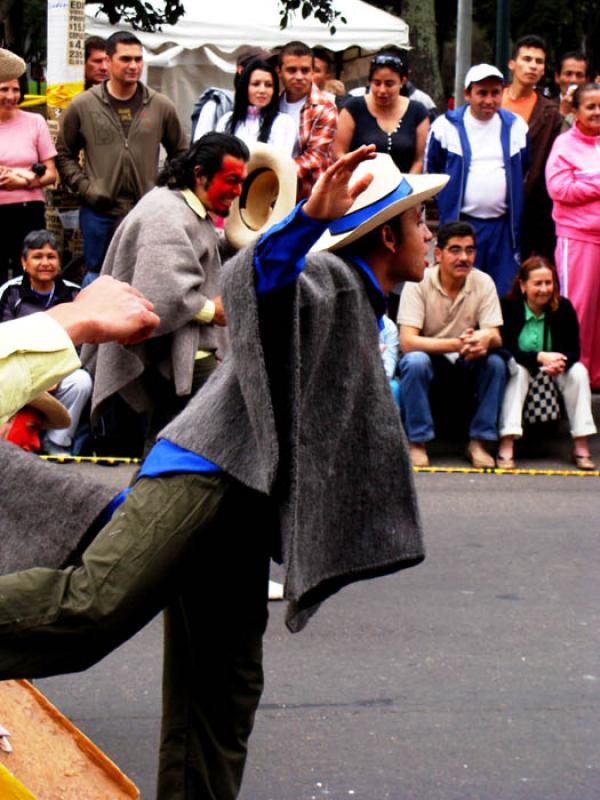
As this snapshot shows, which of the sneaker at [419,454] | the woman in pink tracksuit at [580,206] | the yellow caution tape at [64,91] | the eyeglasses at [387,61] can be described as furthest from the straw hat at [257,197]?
the yellow caution tape at [64,91]

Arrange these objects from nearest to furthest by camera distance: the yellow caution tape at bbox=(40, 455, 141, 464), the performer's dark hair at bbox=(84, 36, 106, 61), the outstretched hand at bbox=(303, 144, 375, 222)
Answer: the outstretched hand at bbox=(303, 144, 375, 222) → the yellow caution tape at bbox=(40, 455, 141, 464) → the performer's dark hair at bbox=(84, 36, 106, 61)

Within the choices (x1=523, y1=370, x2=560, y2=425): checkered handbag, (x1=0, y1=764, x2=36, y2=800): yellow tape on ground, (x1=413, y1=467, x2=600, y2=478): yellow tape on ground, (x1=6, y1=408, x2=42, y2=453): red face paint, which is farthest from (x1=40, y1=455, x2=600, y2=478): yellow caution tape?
(x1=0, y1=764, x2=36, y2=800): yellow tape on ground

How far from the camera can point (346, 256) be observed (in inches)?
137

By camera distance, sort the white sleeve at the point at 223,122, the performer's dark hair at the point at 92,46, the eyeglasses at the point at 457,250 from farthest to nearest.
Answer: the performer's dark hair at the point at 92,46 < the white sleeve at the point at 223,122 < the eyeglasses at the point at 457,250

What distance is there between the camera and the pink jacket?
30.3ft

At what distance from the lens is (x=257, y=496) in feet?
10.9

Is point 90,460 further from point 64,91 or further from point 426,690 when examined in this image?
point 426,690

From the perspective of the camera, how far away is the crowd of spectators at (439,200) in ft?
28.8

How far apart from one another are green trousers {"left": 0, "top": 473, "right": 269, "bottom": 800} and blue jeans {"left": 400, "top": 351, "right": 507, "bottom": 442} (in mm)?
5106

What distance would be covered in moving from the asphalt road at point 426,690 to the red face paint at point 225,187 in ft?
5.24

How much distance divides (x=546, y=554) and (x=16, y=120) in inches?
188

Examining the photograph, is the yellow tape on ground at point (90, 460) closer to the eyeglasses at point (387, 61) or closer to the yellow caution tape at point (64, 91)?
the eyeglasses at point (387, 61)

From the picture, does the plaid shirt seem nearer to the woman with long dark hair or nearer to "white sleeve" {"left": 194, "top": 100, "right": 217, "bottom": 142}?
the woman with long dark hair

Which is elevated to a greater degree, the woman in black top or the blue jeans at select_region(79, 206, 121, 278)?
the woman in black top
